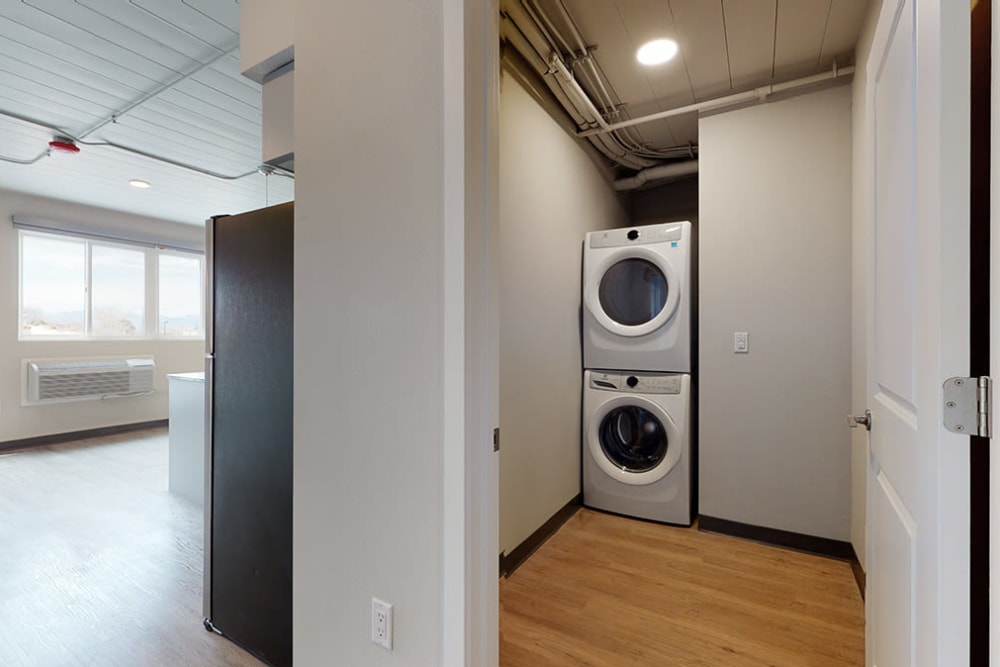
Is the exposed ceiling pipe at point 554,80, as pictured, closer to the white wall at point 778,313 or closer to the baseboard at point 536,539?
the white wall at point 778,313

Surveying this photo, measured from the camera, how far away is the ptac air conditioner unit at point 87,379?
4367 millimetres

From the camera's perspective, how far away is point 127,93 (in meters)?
2.45

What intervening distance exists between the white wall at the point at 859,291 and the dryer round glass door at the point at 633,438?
2.95 ft

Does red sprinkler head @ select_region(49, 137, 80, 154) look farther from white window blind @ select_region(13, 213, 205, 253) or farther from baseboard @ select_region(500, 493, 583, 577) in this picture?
baseboard @ select_region(500, 493, 583, 577)

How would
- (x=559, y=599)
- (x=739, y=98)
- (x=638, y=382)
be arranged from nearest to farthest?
(x=559, y=599), (x=739, y=98), (x=638, y=382)

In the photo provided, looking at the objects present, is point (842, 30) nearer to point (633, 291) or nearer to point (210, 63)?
point (633, 291)

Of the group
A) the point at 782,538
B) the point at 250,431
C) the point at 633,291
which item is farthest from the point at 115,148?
the point at 782,538

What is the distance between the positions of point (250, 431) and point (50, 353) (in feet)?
15.3

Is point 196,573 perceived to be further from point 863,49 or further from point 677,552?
point 863,49

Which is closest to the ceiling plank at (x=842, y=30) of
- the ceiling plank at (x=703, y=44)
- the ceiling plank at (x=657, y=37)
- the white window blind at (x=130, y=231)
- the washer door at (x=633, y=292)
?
the ceiling plank at (x=703, y=44)

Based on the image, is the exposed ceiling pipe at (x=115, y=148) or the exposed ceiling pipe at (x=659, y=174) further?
the exposed ceiling pipe at (x=659, y=174)

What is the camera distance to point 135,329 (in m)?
5.26

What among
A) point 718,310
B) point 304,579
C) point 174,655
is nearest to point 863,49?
point 718,310

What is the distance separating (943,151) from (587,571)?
202 centimetres
